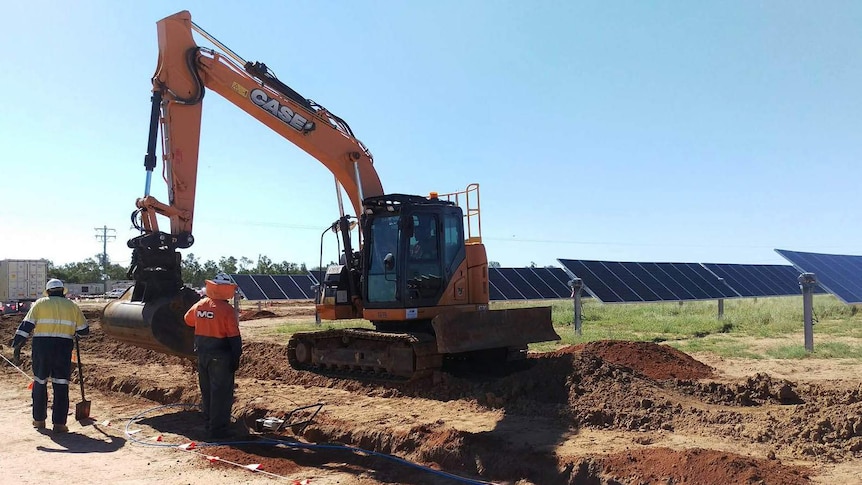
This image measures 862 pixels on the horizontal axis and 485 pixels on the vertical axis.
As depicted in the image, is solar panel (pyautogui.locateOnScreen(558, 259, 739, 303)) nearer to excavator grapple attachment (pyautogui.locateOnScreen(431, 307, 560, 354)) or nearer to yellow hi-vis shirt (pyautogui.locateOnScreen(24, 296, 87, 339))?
excavator grapple attachment (pyautogui.locateOnScreen(431, 307, 560, 354))

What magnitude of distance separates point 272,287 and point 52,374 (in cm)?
2873

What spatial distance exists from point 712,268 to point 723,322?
7.94 m

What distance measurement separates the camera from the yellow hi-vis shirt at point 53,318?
826 centimetres

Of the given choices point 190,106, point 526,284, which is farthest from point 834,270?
point 190,106

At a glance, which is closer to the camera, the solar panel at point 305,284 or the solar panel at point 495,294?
the solar panel at point 495,294

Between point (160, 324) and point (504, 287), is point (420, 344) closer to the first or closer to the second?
point (160, 324)

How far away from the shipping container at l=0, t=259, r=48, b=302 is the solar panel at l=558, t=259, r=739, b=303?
25.7 m

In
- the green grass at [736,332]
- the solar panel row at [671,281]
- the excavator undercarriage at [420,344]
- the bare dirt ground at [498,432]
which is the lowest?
the bare dirt ground at [498,432]

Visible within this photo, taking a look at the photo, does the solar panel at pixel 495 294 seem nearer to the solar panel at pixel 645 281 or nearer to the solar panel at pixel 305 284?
the solar panel at pixel 645 281

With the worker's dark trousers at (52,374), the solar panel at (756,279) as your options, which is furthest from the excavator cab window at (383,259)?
the solar panel at (756,279)

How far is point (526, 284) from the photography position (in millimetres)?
25469

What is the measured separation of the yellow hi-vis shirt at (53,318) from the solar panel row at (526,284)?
15.0 meters

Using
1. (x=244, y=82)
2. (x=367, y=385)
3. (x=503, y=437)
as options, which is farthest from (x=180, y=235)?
(x=503, y=437)

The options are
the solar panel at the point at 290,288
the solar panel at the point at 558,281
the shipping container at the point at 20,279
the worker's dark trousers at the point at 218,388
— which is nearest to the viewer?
the worker's dark trousers at the point at 218,388
